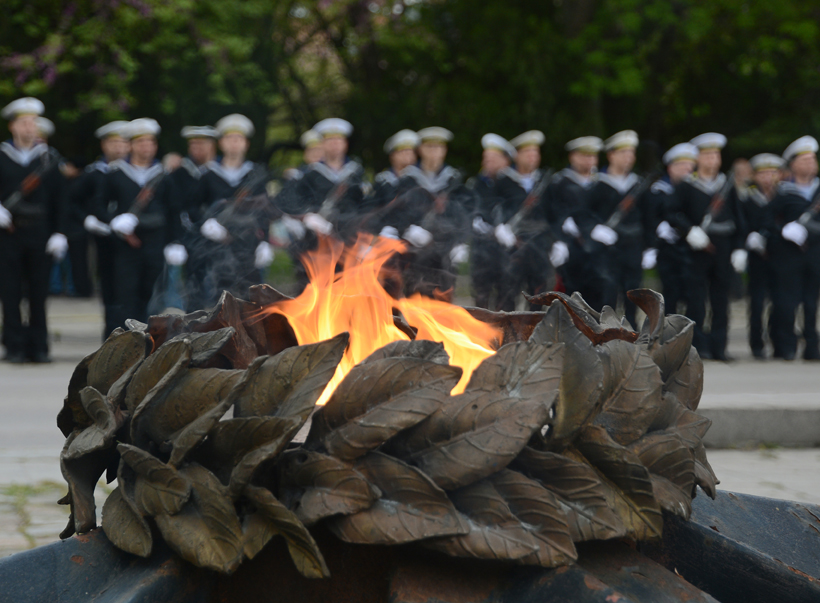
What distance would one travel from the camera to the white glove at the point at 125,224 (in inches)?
340

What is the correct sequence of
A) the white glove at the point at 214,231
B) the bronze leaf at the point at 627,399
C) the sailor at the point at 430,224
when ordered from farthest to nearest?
the white glove at the point at 214,231 → the sailor at the point at 430,224 → the bronze leaf at the point at 627,399

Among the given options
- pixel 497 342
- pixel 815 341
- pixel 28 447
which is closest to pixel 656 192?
pixel 815 341

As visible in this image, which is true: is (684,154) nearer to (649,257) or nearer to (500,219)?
(649,257)

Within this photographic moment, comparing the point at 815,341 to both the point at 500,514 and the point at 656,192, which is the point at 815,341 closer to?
the point at 656,192

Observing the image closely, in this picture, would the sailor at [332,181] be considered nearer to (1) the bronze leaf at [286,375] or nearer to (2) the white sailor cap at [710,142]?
(2) the white sailor cap at [710,142]

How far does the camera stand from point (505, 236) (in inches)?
376

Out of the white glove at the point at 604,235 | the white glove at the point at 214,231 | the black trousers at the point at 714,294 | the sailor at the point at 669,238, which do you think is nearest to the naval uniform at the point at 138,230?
the white glove at the point at 214,231

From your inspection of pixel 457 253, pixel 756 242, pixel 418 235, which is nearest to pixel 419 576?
pixel 418 235

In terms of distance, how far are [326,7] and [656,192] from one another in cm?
954

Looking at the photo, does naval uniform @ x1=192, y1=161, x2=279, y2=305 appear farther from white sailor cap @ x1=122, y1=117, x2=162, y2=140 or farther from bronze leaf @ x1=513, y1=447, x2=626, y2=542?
bronze leaf @ x1=513, y1=447, x2=626, y2=542

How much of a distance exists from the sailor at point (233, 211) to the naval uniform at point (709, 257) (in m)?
3.87

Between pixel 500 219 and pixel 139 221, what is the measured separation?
336 cm

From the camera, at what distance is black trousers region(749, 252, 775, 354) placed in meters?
9.87

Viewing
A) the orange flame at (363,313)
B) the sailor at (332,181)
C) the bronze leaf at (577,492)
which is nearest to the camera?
the bronze leaf at (577,492)
